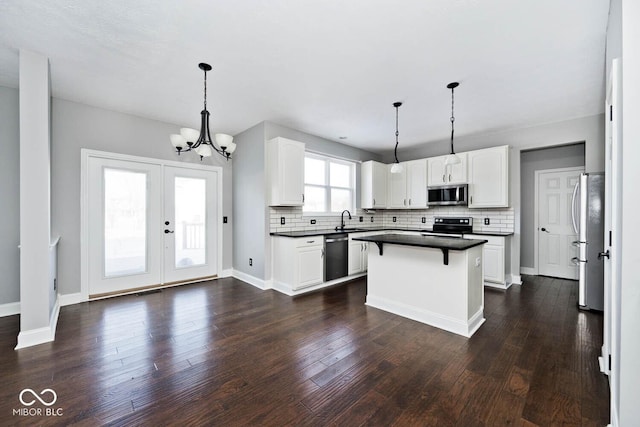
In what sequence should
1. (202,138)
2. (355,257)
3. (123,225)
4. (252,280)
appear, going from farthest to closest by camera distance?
(355,257), (252,280), (123,225), (202,138)

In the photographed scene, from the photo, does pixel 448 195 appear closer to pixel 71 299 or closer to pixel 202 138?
pixel 202 138

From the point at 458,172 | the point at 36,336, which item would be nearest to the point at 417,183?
the point at 458,172

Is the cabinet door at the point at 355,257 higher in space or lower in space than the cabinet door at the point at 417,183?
lower

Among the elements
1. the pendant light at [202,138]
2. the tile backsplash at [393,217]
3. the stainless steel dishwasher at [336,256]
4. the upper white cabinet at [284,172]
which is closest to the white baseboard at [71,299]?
the pendant light at [202,138]

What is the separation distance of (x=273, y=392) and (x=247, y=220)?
319 centimetres

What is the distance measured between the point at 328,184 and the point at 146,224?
3.21 m

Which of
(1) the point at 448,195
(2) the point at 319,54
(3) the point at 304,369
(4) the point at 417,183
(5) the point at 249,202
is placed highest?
(2) the point at 319,54

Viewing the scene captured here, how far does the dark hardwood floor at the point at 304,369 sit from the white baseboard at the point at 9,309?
0.17m

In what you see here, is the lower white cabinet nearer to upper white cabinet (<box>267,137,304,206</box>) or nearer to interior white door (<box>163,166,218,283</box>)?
upper white cabinet (<box>267,137,304,206</box>)

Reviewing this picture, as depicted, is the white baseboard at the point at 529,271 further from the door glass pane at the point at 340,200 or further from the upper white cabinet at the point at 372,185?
the door glass pane at the point at 340,200

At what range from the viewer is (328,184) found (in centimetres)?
543

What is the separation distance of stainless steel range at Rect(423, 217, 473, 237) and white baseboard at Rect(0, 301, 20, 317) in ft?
19.5
